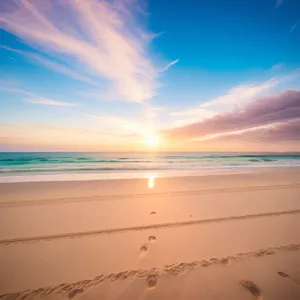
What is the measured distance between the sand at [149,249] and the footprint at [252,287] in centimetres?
2

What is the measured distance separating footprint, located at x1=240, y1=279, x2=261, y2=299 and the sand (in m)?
0.02

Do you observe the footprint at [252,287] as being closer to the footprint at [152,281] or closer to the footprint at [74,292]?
the footprint at [152,281]

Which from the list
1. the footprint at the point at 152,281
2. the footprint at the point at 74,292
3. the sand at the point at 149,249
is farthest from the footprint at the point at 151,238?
the footprint at the point at 74,292

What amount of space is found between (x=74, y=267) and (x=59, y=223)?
2.15 meters

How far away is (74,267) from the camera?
3.32 metres

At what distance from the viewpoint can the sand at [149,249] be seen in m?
2.83

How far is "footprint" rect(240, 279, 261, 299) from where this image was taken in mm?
2699

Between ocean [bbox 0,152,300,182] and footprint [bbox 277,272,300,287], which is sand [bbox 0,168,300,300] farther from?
ocean [bbox 0,152,300,182]

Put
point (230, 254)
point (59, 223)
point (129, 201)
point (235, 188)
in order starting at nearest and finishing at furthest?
1. point (230, 254)
2. point (59, 223)
3. point (129, 201)
4. point (235, 188)

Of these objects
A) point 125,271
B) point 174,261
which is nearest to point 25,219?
point 125,271

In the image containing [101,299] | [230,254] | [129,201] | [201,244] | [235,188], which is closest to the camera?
[101,299]

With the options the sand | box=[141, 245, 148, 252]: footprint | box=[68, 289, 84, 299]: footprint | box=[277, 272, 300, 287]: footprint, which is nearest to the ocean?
the sand

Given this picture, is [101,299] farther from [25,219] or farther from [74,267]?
[25,219]

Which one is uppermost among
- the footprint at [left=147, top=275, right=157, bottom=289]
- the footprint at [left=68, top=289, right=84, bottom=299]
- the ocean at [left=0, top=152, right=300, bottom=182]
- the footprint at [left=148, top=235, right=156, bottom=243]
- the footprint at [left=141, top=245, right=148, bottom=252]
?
the ocean at [left=0, top=152, right=300, bottom=182]
